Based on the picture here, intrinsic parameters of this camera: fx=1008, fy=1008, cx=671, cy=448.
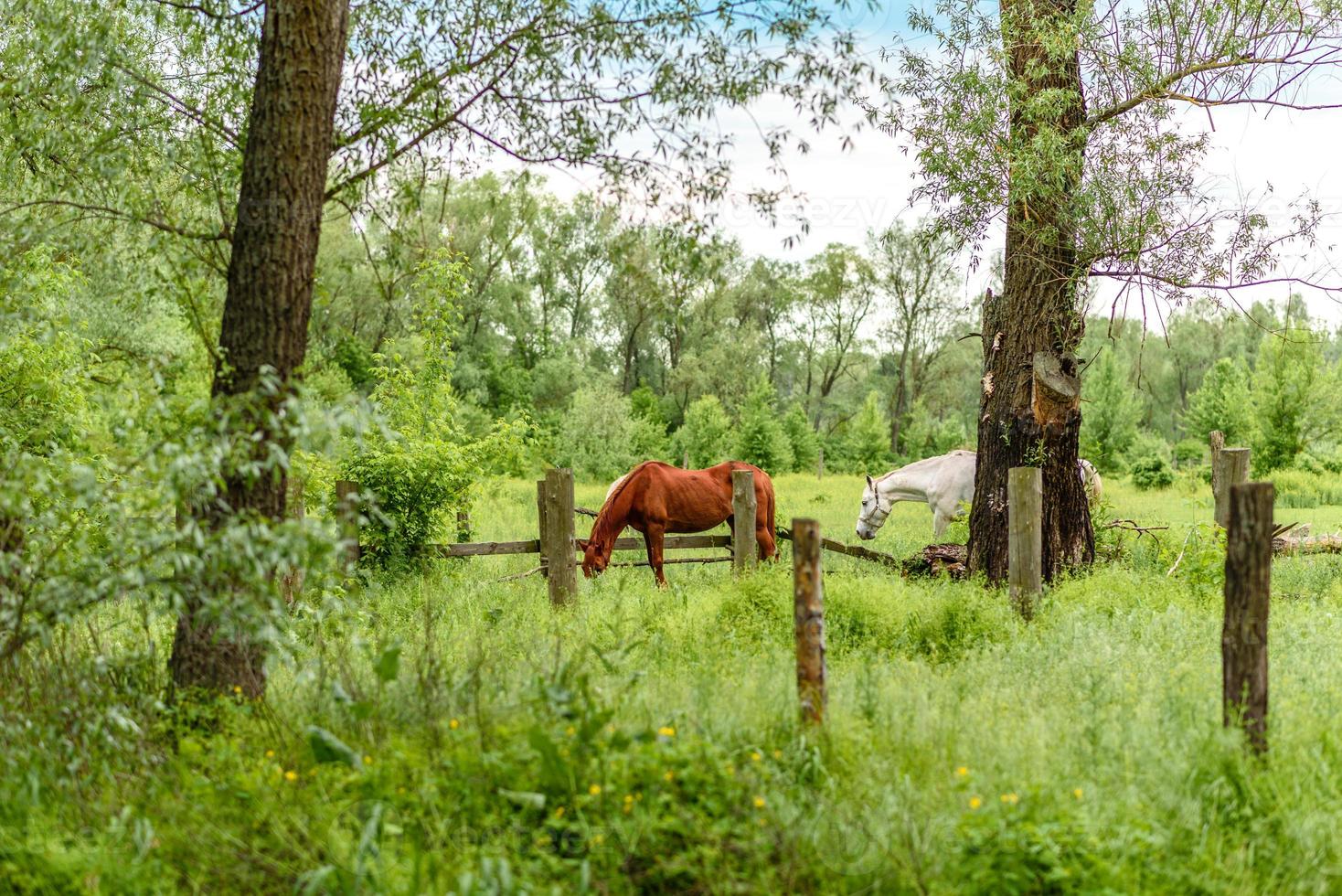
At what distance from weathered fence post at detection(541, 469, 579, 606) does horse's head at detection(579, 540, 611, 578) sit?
5.97ft

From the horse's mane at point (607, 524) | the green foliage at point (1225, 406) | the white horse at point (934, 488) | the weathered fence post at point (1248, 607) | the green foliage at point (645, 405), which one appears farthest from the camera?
the green foliage at point (645, 405)

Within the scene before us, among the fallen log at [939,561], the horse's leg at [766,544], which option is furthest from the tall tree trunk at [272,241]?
the horse's leg at [766,544]

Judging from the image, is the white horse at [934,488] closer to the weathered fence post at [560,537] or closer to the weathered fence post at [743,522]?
the weathered fence post at [743,522]

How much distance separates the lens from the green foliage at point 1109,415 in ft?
144

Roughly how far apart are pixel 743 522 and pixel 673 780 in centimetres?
663

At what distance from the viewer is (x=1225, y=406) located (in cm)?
4494

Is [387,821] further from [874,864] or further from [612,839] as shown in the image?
[874,864]

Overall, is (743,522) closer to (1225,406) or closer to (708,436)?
(708,436)

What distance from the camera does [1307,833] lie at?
4727 mm

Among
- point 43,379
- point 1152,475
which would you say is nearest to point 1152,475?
point 1152,475

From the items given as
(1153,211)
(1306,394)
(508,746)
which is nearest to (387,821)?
(508,746)

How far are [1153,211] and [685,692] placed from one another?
26.5 feet

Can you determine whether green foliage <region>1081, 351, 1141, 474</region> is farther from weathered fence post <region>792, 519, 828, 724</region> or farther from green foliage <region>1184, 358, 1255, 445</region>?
weathered fence post <region>792, 519, 828, 724</region>

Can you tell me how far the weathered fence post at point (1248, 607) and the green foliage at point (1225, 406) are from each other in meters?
38.3
